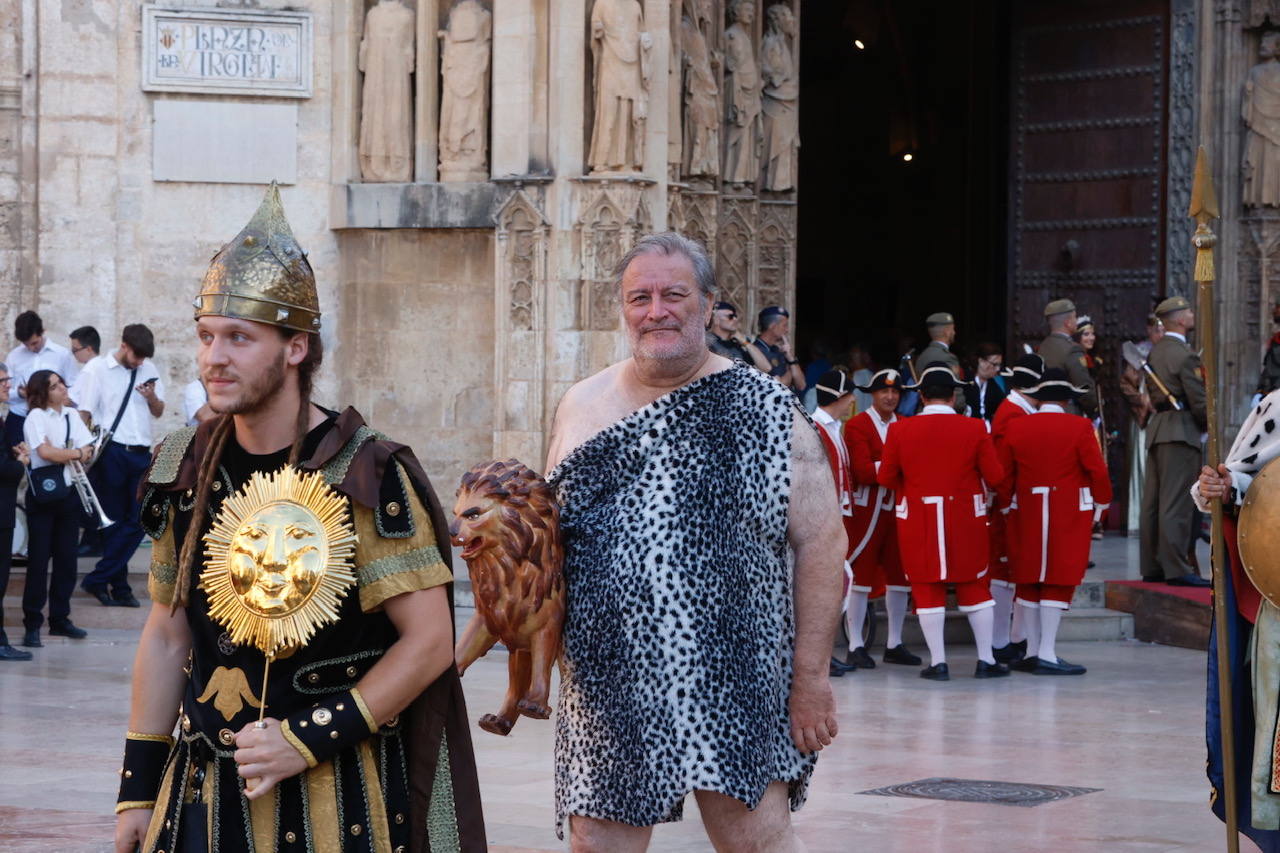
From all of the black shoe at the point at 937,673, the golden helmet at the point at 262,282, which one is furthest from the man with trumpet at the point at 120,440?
the golden helmet at the point at 262,282

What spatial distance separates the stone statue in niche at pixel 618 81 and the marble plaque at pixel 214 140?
2724 millimetres

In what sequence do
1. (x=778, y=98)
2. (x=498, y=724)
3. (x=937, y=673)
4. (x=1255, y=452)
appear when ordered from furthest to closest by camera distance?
(x=778, y=98), (x=937, y=673), (x=1255, y=452), (x=498, y=724)

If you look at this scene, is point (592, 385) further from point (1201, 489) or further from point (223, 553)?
point (1201, 489)

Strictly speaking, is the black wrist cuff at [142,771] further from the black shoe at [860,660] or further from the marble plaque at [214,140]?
the marble plaque at [214,140]

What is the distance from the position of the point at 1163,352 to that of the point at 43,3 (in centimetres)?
913

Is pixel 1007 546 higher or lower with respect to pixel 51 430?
lower

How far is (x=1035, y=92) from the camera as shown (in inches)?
801

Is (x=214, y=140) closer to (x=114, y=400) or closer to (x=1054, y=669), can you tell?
(x=114, y=400)

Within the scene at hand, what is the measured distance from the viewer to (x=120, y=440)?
1392 centimetres

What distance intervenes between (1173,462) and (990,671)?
2.92 metres

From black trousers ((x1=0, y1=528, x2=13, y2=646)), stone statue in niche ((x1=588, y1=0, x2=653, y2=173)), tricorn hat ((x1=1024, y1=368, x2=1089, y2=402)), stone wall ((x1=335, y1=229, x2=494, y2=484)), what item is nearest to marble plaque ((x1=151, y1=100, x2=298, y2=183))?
stone wall ((x1=335, y1=229, x2=494, y2=484))

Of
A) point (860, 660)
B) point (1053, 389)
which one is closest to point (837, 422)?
point (1053, 389)

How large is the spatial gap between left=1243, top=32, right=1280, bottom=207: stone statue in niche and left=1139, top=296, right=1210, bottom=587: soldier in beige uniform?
15.3ft

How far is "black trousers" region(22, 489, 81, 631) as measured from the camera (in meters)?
12.7
